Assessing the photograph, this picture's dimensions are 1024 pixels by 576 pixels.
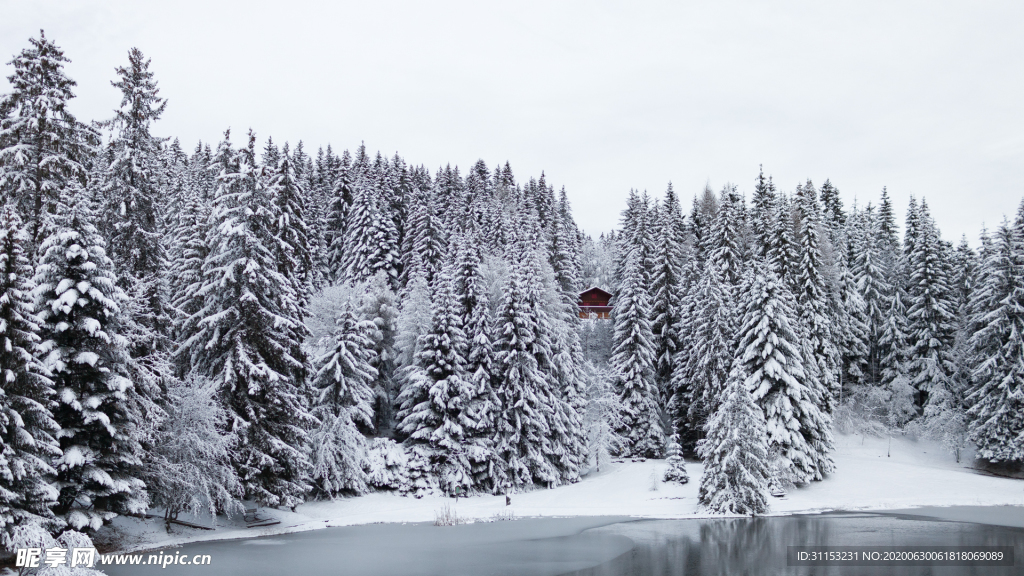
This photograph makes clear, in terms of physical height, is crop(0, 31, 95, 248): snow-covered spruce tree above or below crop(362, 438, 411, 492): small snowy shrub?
above

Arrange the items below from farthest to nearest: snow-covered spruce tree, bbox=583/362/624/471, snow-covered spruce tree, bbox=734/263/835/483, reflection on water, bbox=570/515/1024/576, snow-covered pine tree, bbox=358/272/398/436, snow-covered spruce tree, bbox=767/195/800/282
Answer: snow-covered spruce tree, bbox=583/362/624/471 < snow-covered spruce tree, bbox=767/195/800/282 < snow-covered pine tree, bbox=358/272/398/436 < snow-covered spruce tree, bbox=734/263/835/483 < reflection on water, bbox=570/515/1024/576

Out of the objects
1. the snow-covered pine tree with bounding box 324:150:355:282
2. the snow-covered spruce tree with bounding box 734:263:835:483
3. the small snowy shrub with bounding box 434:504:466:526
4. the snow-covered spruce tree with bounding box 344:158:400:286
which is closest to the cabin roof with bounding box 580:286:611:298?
the snow-covered spruce tree with bounding box 344:158:400:286

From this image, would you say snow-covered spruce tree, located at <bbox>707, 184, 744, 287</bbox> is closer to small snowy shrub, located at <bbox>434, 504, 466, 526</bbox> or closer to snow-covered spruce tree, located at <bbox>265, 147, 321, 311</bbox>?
small snowy shrub, located at <bbox>434, 504, 466, 526</bbox>

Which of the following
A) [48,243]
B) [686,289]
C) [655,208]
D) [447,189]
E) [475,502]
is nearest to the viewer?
[48,243]

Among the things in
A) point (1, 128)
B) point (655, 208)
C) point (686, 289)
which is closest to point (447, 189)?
point (655, 208)

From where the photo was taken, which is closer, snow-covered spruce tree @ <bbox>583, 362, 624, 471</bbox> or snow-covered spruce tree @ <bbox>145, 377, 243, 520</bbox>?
snow-covered spruce tree @ <bbox>145, 377, 243, 520</bbox>

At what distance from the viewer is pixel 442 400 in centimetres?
4128

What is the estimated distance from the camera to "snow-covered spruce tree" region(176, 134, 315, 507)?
97.1 feet

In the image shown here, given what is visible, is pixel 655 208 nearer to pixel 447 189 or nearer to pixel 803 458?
pixel 447 189

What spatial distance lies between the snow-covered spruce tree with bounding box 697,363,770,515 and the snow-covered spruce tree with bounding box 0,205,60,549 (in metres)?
30.9

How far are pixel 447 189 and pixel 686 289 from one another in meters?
40.0

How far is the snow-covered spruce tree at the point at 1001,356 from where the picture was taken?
143 feet

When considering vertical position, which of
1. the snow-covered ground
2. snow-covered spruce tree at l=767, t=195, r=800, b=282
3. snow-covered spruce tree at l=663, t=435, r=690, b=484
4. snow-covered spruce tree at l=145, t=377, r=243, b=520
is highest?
snow-covered spruce tree at l=767, t=195, r=800, b=282

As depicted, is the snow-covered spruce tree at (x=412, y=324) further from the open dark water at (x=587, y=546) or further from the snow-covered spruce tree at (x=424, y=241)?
the snow-covered spruce tree at (x=424, y=241)
